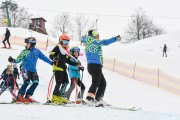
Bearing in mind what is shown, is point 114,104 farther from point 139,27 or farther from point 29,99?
point 139,27

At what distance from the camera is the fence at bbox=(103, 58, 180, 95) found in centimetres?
2163

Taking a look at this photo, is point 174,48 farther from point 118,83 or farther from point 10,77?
point 10,77

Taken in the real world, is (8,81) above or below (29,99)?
below

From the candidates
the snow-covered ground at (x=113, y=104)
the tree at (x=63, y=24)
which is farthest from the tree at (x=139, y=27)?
the snow-covered ground at (x=113, y=104)

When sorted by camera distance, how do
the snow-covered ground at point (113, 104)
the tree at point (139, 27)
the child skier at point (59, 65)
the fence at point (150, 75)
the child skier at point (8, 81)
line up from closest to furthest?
1. the snow-covered ground at point (113, 104)
2. the child skier at point (59, 65)
3. the child skier at point (8, 81)
4. the fence at point (150, 75)
5. the tree at point (139, 27)

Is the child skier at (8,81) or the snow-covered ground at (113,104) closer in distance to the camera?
the snow-covered ground at (113,104)

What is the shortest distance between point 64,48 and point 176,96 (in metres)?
13.0

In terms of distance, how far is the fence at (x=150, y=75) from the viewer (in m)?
21.6

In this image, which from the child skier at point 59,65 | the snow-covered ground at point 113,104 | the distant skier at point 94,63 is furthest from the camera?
the child skier at point 59,65

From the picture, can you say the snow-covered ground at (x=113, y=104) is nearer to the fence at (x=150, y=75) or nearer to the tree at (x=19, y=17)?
the fence at (x=150, y=75)

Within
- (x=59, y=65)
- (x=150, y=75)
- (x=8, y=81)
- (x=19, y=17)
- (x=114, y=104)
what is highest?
(x=19, y=17)

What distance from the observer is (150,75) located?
2350 cm

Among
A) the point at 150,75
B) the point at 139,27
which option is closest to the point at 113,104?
the point at 150,75

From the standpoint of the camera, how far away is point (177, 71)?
36938mm
